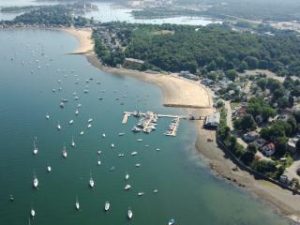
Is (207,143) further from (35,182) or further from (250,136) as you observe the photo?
(35,182)

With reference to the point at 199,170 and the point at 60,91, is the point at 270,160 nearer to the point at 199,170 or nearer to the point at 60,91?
the point at 199,170

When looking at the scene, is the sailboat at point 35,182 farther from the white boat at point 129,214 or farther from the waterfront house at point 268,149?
the waterfront house at point 268,149

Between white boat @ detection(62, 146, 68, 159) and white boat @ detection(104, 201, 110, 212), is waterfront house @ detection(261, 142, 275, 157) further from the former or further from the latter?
white boat @ detection(62, 146, 68, 159)

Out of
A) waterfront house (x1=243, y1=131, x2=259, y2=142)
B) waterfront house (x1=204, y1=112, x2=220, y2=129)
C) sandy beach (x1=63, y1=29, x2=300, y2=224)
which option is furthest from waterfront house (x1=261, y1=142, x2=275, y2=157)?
waterfront house (x1=204, y1=112, x2=220, y2=129)

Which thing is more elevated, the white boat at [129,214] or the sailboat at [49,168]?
the white boat at [129,214]

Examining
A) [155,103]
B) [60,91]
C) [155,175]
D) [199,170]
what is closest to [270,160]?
[199,170]

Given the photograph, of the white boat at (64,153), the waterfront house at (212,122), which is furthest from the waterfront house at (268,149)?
the white boat at (64,153)
